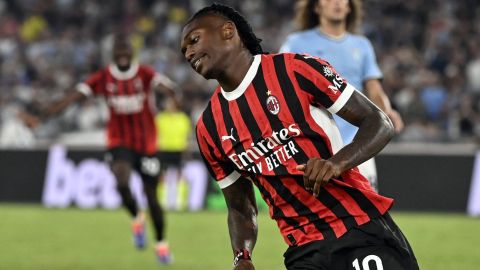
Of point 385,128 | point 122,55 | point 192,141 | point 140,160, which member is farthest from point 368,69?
point 192,141

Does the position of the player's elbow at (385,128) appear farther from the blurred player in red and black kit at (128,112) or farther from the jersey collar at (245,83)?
the blurred player in red and black kit at (128,112)

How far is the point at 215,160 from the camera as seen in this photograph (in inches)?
189

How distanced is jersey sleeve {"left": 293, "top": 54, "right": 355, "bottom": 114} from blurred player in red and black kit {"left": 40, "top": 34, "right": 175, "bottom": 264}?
6.74m

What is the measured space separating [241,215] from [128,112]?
681 centimetres

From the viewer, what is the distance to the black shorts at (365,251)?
4332mm

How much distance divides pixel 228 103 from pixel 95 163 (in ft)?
43.6

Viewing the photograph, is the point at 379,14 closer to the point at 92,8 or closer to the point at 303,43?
the point at 92,8

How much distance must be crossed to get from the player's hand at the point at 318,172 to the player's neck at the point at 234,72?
2.12 feet

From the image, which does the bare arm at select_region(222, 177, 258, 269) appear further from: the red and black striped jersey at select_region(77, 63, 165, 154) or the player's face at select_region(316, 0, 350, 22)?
the red and black striped jersey at select_region(77, 63, 165, 154)

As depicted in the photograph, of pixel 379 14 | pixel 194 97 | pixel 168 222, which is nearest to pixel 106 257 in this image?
pixel 168 222

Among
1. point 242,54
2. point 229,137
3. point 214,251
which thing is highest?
point 242,54

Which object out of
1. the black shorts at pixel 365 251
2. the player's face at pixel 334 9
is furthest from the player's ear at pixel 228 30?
the player's face at pixel 334 9

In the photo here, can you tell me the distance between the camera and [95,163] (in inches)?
696

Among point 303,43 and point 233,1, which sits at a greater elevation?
point 233,1
